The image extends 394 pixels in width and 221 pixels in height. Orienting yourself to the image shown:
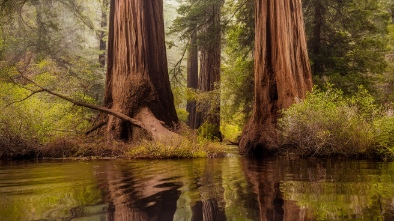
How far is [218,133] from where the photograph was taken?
1538 centimetres

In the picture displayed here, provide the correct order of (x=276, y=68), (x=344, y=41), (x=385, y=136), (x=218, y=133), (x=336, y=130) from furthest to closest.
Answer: (x=218, y=133), (x=344, y=41), (x=276, y=68), (x=336, y=130), (x=385, y=136)

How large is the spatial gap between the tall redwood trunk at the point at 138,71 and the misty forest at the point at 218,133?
0.11 ft

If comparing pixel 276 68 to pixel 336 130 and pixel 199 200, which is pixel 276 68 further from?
pixel 199 200

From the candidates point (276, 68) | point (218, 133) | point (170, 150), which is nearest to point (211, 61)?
point (218, 133)

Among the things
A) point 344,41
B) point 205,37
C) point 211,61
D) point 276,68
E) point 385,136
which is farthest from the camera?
point 211,61

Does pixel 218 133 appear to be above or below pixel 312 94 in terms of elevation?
below

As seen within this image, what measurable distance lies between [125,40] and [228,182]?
7860 mm

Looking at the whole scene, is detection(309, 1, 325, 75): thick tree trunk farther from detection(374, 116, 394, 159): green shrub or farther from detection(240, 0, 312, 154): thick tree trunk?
detection(374, 116, 394, 159): green shrub

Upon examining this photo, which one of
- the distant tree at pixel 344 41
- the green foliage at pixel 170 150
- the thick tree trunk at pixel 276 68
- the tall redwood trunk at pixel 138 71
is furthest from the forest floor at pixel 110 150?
the distant tree at pixel 344 41

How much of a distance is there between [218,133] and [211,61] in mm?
3684

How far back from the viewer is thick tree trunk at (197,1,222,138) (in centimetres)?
1462

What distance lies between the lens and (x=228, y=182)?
3.63 metres

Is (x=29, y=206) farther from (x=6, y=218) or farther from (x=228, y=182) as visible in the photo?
(x=228, y=182)

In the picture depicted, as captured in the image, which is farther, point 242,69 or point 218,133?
→ point 218,133
